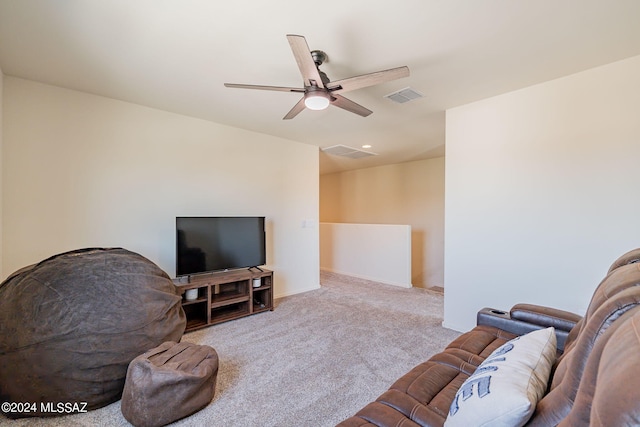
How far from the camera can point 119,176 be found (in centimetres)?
294

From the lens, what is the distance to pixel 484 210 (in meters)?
2.84

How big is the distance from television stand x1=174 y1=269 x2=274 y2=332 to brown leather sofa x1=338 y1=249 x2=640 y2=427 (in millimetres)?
2374

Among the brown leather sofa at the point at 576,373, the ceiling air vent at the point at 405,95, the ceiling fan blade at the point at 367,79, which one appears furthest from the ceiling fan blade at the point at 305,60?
the brown leather sofa at the point at 576,373

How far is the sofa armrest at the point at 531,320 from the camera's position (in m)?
1.64

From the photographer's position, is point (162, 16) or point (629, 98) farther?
point (629, 98)

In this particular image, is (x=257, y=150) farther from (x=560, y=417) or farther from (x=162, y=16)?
(x=560, y=417)

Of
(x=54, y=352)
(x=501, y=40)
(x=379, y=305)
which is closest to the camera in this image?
(x=54, y=352)

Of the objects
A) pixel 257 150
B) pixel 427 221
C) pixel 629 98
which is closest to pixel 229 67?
pixel 257 150

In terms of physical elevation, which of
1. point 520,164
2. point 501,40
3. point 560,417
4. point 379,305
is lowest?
point 379,305

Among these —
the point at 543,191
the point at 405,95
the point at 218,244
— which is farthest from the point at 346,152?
the point at 543,191

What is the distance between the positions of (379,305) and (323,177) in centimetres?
478

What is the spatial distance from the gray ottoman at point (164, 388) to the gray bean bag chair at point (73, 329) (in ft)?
0.79

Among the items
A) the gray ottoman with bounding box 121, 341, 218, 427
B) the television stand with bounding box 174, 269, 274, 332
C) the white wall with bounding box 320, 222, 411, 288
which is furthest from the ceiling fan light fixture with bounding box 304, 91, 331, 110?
the white wall with bounding box 320, 222, 411, 288

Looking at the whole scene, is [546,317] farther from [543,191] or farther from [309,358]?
[309,358]
